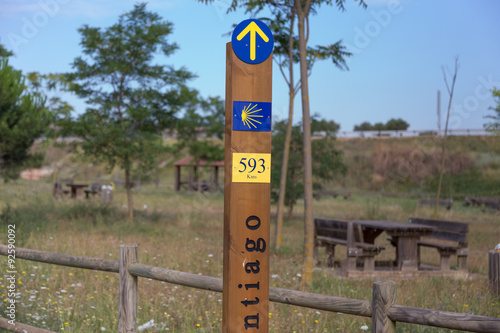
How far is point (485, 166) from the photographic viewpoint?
47750 mm

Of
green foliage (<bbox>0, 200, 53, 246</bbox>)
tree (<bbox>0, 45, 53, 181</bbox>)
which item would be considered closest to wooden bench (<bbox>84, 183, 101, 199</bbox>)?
tree (<bbox>0, 45, 53, 181</bbox>)

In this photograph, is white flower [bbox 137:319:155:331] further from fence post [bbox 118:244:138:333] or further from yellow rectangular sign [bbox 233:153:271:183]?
yellow rectangular sign [bbox 233:153:271:183]

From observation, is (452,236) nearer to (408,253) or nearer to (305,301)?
(408,253)

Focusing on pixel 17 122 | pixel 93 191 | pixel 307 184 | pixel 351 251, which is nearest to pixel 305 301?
pixel 307 184

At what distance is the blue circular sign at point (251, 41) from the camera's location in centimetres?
280

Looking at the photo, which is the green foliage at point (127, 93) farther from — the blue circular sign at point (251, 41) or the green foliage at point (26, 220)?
the blue circular sign at point (251, 41)

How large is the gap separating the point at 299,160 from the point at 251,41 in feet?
54.1

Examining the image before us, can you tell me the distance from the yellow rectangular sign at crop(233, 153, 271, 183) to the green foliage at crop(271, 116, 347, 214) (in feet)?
51.8

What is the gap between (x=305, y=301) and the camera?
3455 mm

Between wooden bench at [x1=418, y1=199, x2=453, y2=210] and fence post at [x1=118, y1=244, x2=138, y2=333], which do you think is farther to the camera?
wooden bench at [x1=418, y1=199, x2=453, y2=210]

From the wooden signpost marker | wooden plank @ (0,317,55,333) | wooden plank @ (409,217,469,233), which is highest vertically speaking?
the wooden signpost marker

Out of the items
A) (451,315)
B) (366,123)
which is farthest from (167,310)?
(366,123)

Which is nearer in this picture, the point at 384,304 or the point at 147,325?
the point at 384,304

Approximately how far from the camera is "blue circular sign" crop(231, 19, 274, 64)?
2.80 metres
